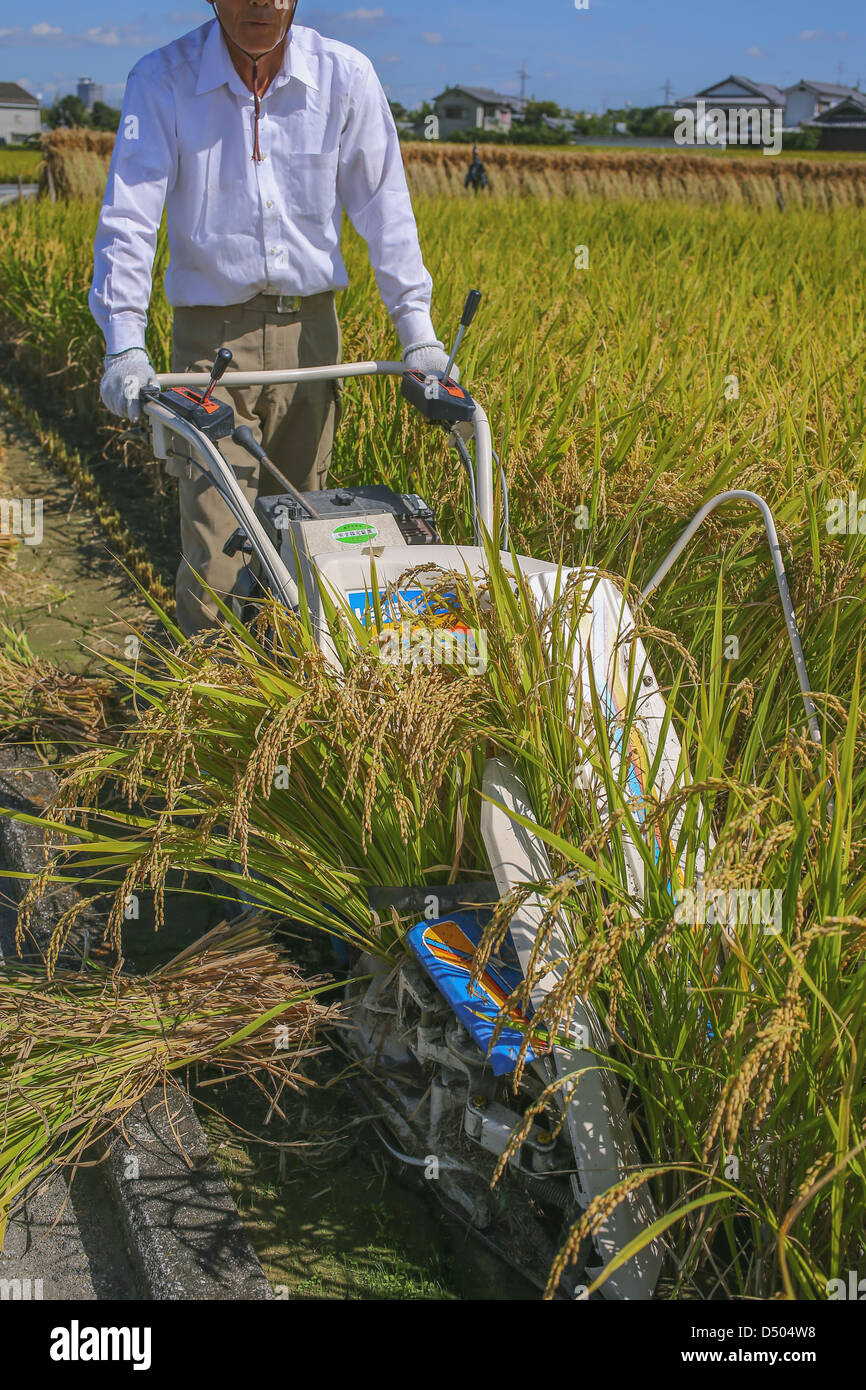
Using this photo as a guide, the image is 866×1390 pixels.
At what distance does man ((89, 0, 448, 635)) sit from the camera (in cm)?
270

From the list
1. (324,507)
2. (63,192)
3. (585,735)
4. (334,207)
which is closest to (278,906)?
(585,735)

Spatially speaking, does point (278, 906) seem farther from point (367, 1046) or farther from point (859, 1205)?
point (859, 1205)

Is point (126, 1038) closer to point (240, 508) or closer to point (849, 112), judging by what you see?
point (240, 508)

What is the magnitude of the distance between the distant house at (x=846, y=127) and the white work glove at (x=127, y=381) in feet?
196

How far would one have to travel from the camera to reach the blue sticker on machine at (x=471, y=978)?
64.1 inches

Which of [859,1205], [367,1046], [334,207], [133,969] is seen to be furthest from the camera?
[334,207]

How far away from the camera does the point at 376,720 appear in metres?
1.81

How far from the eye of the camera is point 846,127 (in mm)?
56562

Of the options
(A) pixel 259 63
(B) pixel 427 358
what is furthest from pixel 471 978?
(A) pixel 259 63

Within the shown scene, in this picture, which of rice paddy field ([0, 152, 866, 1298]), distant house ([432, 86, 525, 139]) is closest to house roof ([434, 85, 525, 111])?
distant house ([432, 86, 525, 139])

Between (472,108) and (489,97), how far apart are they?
19.2ft

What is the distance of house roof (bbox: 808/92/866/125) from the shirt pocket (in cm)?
7243

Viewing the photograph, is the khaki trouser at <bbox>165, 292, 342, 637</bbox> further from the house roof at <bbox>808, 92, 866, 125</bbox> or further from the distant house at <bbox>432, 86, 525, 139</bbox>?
the distant house at <bbox>432, 86, 525, 139</bbox>
